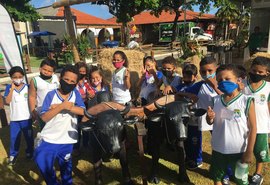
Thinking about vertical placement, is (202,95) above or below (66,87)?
below

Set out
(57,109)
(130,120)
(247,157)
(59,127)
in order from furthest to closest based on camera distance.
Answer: (59,127)
(130,120)
(57,109)
(247,157)

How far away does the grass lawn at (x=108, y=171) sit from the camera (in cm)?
406

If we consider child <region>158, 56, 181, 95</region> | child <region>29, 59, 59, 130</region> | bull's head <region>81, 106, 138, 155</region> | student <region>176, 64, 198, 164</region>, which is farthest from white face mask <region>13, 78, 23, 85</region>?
student <region>176, 64, 198, 164</region>

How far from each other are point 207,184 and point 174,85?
60.7 inches

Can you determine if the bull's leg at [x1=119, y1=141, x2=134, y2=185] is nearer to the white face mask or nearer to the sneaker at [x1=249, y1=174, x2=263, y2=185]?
the sneaker at [x1=249, y1=174, x2=263, y2=185]

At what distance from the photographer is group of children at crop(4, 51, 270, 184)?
9.39 feet

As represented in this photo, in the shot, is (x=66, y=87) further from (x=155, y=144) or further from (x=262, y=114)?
(x=262, y=114)

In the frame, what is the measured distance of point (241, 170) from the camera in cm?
289

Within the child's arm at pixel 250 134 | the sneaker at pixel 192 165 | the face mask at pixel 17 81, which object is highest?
the face mask at pixel 17 81

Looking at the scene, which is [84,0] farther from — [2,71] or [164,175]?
[2,71]

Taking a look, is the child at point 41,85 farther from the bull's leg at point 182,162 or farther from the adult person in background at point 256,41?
the adult person in background at point 256,41

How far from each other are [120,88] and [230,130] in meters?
2.42

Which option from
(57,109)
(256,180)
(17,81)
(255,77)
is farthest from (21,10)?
(256,180)

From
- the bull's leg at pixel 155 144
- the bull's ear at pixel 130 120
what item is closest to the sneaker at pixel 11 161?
the bull's leg at pixel 155 144
